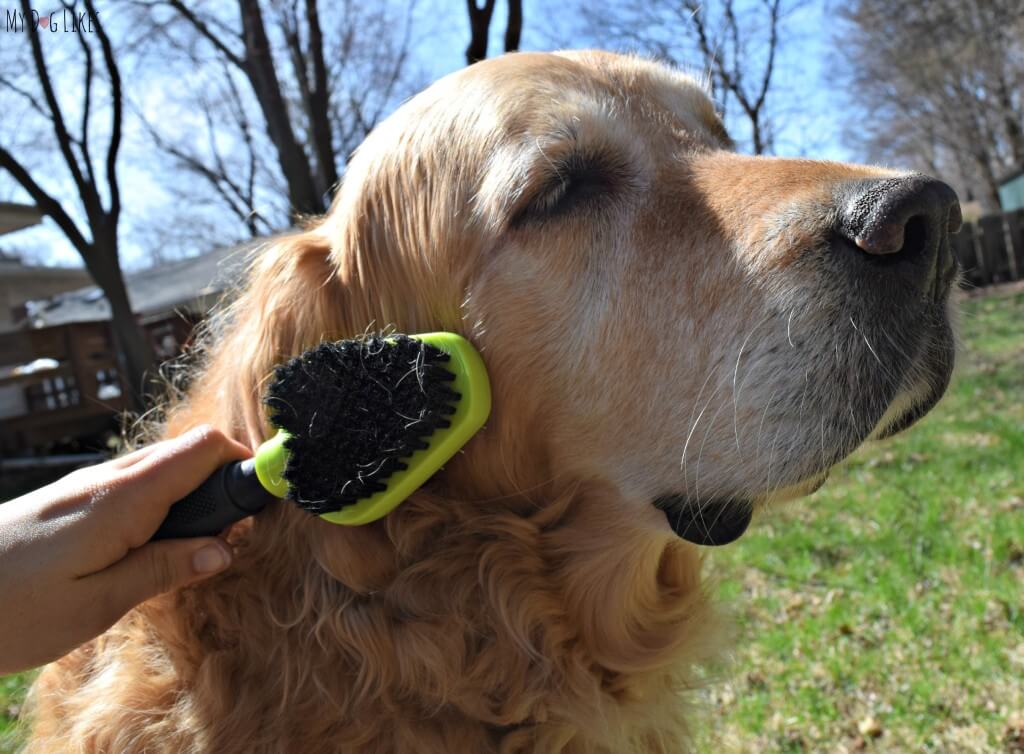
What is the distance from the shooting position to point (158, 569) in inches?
75.4

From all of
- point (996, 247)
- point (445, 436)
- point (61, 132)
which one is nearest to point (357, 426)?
point (445, 436)

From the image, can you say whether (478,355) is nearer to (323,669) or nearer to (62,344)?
(323,669)

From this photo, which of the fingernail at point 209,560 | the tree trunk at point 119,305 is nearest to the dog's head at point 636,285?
the fingernail at point 209,560

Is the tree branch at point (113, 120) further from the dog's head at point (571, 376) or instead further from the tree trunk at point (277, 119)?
the dog's head at point (571, 376)

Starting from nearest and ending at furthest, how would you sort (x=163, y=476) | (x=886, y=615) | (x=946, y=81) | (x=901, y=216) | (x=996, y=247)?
(x=901, y=216)
(x=163, y=476)
(x=886, y=615)
(x=996, y=247)
(x=946, y=81)

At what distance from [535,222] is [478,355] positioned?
0.39m

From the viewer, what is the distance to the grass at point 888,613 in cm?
321

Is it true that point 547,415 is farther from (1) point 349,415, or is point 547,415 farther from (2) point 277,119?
(2) point 277,119

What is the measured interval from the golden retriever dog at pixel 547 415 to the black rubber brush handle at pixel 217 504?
0.59ft

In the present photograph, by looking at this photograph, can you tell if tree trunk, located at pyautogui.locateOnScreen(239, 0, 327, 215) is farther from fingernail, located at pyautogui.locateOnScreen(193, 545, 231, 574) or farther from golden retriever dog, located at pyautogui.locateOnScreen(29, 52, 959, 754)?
fingernail, located at pyautogui.locateOnScreen(193, 545, 231, 574)

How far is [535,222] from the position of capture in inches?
85.3

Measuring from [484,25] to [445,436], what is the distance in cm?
1023

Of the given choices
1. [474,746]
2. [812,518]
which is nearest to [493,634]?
[474,746]

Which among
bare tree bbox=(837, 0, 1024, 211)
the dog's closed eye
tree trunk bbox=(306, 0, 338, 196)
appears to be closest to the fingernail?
the dog's closed eye
